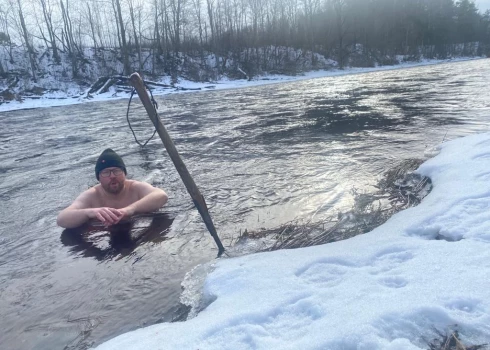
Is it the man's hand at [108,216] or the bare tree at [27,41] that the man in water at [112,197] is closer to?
the man's hand at [108,216]

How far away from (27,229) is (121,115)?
12201mm

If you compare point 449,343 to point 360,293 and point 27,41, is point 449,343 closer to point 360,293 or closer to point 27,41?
point 360,293

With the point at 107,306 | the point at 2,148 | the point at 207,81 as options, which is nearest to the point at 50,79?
the point at 207,81

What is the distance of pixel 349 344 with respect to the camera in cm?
198

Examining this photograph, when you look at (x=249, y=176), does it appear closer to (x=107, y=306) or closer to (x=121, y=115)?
(x=107, y=306)

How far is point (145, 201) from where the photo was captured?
17.1ft

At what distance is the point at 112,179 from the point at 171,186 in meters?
1.53

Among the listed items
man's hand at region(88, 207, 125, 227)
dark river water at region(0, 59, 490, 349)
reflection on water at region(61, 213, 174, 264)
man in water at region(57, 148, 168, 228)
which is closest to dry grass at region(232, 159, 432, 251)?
dark river water at region(0, 59, 490, 349)

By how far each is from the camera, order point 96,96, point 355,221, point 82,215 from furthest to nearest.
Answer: point 96,96, point 82,215, point 355,221

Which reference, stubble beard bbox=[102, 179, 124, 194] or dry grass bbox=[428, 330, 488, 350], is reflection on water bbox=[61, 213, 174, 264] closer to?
stubble beard bbox=[102, 179, 124, 194]

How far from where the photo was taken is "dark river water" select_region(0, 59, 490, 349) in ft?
10.7

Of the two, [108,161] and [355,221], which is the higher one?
[108,161]

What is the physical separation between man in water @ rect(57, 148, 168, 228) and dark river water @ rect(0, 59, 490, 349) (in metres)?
0.26

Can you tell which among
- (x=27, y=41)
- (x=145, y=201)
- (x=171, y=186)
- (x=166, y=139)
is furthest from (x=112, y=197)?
(x=27, y=41)
